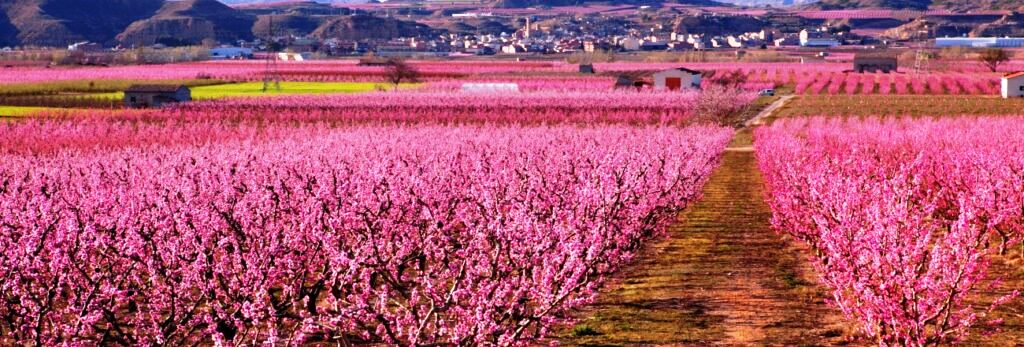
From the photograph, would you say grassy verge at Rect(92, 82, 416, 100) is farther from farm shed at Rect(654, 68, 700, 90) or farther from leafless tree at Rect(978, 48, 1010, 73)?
leafless tree at Rect(978, 48, 1010, 73)

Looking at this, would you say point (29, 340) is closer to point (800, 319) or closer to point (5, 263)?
point (5, 263)

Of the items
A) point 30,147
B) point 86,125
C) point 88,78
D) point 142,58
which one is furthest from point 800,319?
point 142,58

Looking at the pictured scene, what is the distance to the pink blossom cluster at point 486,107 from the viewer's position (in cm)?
7094

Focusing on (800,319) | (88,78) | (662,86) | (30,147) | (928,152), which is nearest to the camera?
(800,319)

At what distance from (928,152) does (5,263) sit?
24573mm

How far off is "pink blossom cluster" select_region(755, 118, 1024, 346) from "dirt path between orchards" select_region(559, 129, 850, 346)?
64cm

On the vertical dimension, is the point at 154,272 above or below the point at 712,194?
above

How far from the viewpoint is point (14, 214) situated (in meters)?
19.0

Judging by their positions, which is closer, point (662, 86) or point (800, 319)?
point (800, 319)

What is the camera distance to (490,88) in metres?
106

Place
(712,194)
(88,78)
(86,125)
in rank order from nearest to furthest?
(712,194), (86,125), (88,78)

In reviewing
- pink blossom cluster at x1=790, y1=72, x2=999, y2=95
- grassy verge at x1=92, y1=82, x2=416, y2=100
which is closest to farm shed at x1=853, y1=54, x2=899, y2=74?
pink blossom cluster at x1=790, y1=72, x2=999, y2=95

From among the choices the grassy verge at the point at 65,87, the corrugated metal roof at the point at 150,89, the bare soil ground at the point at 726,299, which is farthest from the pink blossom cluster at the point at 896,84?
the bare soil ground at the point at 726,299

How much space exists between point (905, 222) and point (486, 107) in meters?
65.7
